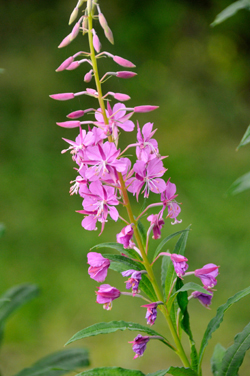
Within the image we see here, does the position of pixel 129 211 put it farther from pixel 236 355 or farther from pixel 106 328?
pixel 236 355

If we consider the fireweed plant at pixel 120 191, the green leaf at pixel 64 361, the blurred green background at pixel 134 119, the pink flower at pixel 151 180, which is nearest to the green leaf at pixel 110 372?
the fireweed plant at pixel 120 191

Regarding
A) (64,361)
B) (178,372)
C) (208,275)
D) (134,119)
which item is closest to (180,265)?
(208,275)

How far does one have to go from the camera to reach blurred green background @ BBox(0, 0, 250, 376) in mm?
2512

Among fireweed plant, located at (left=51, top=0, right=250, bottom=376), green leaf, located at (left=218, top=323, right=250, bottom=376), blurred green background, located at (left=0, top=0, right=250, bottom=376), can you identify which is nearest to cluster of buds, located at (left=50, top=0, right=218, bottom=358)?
fireweed plant, located at (left=51, top=0, right=250, bottom=376)

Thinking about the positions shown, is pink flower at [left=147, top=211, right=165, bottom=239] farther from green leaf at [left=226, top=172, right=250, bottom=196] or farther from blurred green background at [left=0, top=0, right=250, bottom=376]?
blurred green background at [left=0, top=0, right=250, bottom=376]

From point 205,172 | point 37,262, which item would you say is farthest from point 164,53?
point 37,262

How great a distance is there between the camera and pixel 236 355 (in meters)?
0.78

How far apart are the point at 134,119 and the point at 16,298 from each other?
1.95 metres

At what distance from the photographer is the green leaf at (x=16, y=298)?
122cm

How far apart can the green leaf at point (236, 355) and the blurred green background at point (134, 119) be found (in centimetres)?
154

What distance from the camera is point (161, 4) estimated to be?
324 cm

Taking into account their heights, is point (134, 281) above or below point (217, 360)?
above

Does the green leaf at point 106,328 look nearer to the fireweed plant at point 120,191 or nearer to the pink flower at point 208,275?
the fireweed plant at point 120,191

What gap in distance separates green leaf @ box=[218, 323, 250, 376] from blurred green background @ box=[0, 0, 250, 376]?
5.06ft
